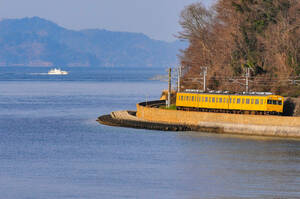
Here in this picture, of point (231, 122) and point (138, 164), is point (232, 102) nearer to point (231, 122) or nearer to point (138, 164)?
point (231, 122)

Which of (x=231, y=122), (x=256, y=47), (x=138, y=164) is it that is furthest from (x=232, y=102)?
(x=138, y=164)

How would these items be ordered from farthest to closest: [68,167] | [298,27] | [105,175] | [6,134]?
1. [298,27]
2. [6,134]
3. [68,167]
4. [105,175]

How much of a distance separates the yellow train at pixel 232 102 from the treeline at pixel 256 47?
6613 millimetres

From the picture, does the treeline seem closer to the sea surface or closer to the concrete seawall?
the concrete seawall

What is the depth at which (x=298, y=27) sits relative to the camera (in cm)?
8856

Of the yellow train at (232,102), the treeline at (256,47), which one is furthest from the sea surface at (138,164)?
the treeline at (256,47)

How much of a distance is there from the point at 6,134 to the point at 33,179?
29.9 metres

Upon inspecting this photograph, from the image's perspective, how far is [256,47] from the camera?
3664 inches

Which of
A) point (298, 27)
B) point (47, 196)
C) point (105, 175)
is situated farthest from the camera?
point (298, 27)

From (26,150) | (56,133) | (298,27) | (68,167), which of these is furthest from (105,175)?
(298,27)

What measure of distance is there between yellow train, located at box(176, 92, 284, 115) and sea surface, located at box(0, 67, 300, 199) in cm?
544

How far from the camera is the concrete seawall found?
69.8 meters

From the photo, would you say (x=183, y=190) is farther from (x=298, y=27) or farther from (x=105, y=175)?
(x=298, y=27)

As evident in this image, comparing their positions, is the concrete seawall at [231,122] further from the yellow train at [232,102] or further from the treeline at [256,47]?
the treeline at [256,47]
